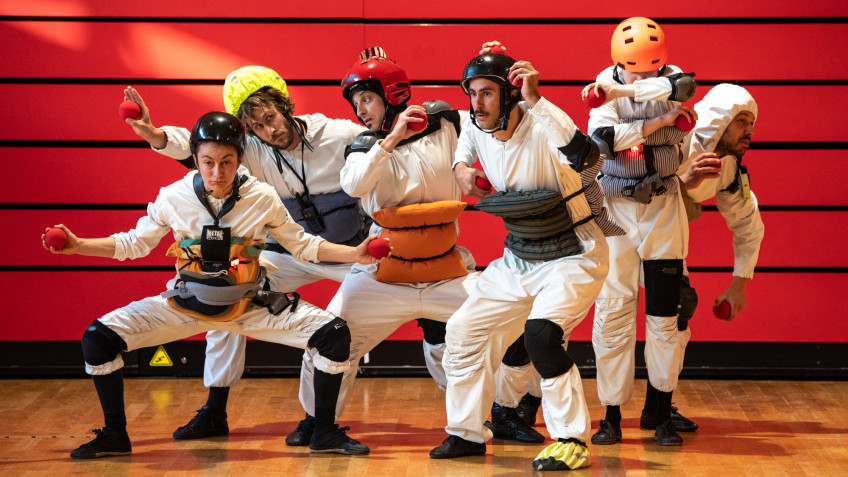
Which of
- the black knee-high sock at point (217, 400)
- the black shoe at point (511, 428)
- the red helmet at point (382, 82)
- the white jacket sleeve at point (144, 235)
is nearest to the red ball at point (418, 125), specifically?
the red helmet at point (382, 82)

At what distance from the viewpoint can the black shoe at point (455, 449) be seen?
4316 millimetres

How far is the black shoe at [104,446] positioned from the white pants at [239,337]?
1.78ft

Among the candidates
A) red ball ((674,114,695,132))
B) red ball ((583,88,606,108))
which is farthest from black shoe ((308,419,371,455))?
red ball ((674,114,695,132))

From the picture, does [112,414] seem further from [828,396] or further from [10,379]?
[828,396]

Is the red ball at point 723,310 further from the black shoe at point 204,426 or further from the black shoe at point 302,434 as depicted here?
the black shoe at point 204,426

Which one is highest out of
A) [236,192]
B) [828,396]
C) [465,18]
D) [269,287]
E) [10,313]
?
[465,18]

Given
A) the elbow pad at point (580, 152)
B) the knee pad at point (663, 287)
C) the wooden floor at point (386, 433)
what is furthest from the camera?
the knee pad at point (663, 287)

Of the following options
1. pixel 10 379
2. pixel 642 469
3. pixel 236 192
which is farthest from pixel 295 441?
pixel 10 379

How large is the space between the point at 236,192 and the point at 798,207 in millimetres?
3121

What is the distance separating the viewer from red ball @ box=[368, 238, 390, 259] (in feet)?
13.7

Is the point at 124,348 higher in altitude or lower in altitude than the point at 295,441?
higher

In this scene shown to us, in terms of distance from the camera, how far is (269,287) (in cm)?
457

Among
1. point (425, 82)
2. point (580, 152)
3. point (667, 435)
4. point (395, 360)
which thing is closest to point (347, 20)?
point (425, 82)

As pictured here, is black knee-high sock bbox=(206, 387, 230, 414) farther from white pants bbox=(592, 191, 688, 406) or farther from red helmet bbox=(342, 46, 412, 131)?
white pants bbox=(592, 191, 688, 406)
